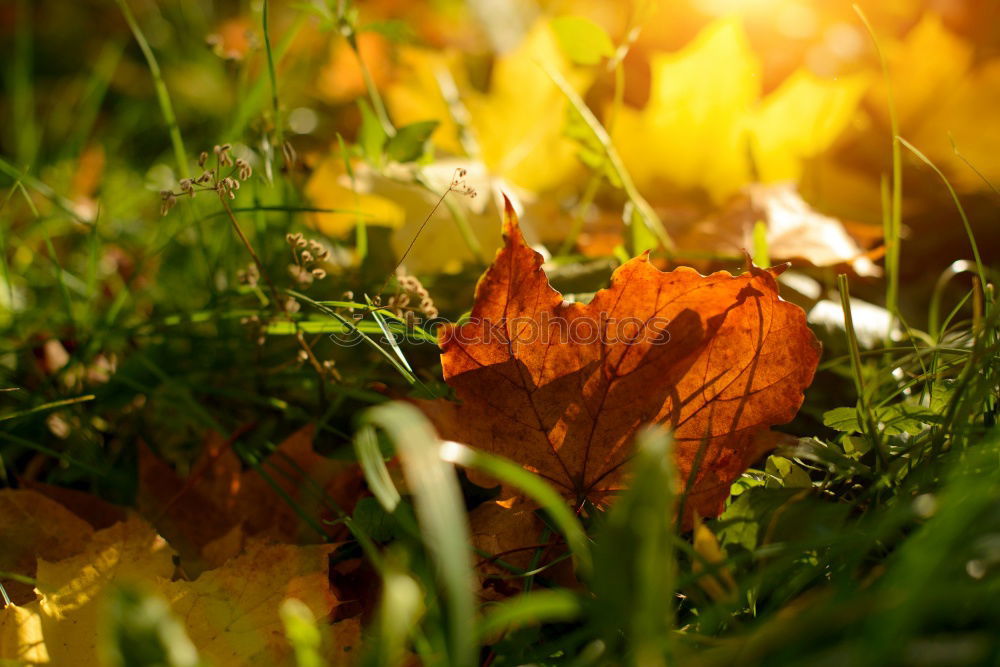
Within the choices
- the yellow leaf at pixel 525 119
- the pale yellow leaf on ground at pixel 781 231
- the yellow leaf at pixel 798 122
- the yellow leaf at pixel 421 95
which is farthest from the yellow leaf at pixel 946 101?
the yellow leaf at pixel 421 95

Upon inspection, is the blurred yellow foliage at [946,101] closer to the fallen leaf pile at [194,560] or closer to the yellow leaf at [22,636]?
the fallen leaf pile at [194,560]

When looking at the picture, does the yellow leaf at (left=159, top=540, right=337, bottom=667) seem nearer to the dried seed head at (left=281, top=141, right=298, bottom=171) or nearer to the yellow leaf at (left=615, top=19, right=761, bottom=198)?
the dried seed head at (left=281, top=141, right=298, bottom=171)

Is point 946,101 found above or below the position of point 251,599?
above

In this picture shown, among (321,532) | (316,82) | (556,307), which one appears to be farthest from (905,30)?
(321,532)

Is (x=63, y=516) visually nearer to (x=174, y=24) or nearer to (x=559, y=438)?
(x=559, y=438)

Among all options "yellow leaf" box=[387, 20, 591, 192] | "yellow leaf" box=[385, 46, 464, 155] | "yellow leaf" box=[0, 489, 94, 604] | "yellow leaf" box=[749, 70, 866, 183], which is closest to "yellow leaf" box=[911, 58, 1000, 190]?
"yellow leaf" box=[749, 70, 866, 183]

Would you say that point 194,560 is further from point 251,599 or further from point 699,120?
point 699,120

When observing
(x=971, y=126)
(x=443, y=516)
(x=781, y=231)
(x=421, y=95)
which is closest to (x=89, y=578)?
(x=443, y=516)
